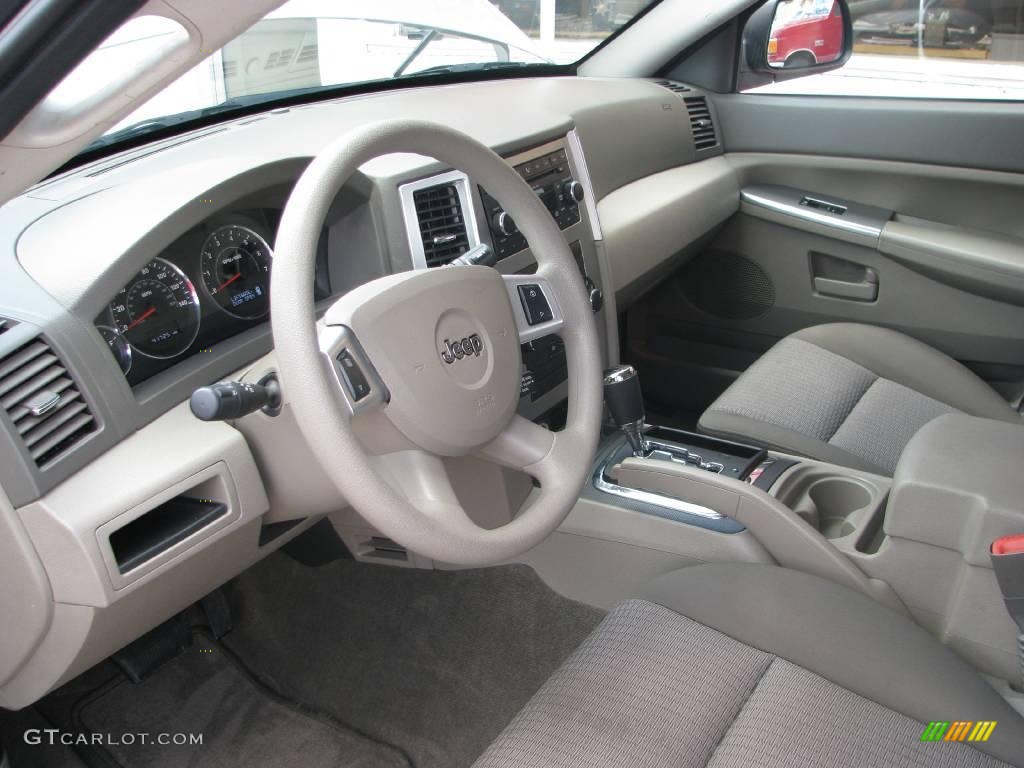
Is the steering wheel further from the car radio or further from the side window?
the side window

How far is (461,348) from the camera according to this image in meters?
1.12

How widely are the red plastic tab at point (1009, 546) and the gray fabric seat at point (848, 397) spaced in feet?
1.99

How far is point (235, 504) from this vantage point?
1228 mm

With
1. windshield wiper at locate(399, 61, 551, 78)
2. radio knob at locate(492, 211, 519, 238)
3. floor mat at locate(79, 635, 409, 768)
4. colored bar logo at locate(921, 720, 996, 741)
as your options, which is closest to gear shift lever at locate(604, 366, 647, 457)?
radio knob at locate(492, 211, 519, 238)

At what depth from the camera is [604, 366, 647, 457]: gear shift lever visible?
1.49 m

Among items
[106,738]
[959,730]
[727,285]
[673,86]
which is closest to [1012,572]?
[959,730]

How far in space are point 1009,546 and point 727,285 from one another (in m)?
1.68

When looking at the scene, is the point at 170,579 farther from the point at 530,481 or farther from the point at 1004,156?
the point at 1004,156

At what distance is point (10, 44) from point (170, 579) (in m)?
0.76

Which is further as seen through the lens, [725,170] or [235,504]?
[725,170]

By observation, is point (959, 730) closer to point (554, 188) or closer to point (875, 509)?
point (875, 509)

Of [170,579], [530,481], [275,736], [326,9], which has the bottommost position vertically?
[275,736]

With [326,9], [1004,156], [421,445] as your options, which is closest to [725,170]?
[1004,156]

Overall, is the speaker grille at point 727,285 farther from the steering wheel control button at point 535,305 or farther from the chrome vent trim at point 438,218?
the steering wheel control button at point 535,305
